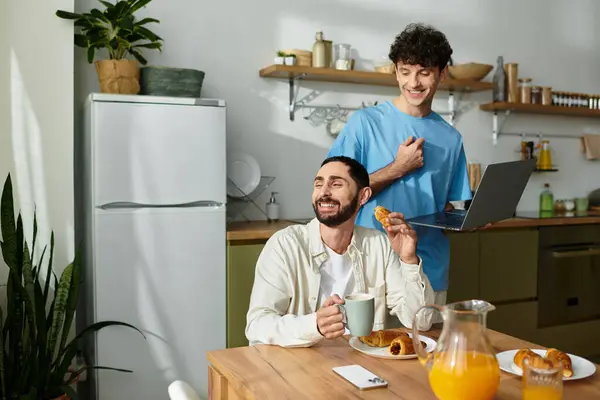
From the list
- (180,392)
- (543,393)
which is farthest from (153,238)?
(543,393)

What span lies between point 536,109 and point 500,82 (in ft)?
1.09

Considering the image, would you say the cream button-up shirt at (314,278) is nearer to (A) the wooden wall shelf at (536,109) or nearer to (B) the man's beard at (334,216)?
(B) the man's beard at (334,216)

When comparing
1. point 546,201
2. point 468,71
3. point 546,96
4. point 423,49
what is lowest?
point 546,201

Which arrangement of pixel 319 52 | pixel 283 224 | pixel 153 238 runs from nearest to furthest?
pixel 153 238, pixel 283 224, pixel 319 52

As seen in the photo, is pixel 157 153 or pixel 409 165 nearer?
pixel 409 165

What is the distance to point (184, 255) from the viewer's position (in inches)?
115

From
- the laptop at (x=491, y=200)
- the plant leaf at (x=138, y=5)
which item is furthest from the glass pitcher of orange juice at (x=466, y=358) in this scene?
the plant leaf at (x=138, y=5)

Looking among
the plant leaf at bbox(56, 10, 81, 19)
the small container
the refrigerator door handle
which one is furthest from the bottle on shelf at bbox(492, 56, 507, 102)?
the plant leaf at bbox(56, 10, 81, 19)

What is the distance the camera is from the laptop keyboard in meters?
1.80

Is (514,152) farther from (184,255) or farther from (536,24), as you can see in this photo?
(184,255)

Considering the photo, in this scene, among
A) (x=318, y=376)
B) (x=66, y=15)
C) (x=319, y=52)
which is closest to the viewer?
(x=318, y=376)

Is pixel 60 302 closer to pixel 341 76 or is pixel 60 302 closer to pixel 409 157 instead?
pixel 409 157

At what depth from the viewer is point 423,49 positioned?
2.04m

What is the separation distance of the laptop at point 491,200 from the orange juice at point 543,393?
66 cm
